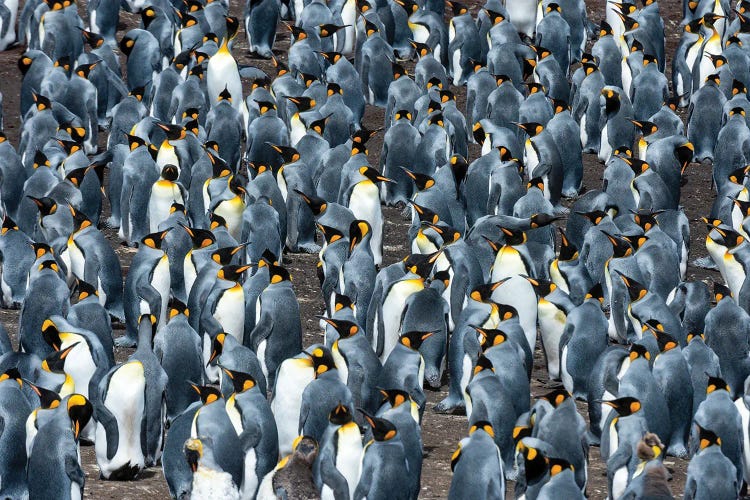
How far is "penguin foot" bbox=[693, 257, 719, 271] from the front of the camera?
37.2 feet

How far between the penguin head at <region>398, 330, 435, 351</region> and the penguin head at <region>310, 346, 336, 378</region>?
512 millimetres

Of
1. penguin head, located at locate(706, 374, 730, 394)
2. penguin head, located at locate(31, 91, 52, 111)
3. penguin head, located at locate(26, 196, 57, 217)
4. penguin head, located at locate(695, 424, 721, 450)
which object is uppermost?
penguin head, located at locate(695, 424, 721, 450)

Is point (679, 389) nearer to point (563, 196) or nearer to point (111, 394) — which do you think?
point (111, 394)

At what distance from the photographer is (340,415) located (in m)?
7.56

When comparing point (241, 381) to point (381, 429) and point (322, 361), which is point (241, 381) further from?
point (381, 429)

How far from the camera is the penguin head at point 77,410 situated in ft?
24.5

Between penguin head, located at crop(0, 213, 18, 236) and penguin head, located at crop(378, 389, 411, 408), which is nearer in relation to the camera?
penguin head, located at crop(378, 389, 411, 408)

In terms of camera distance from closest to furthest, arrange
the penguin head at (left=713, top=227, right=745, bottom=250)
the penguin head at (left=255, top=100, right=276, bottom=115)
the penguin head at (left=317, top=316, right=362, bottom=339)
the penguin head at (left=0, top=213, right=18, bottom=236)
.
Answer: the penguin head at (left=317, top=316, right=362, bottom=339) < the penguin head at (left=0, top=213, right=18, bottom=236) < the penguin head at (left=713, top=227, right=745, bottom=250) < the penguin head at (left=255, top=100, right=276, bottom=115)

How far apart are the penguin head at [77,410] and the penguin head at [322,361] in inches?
48.3

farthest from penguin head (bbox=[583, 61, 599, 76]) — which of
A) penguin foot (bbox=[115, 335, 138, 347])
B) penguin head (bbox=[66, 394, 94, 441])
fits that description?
penguin head (bbox=[66, 394, 94, 441])

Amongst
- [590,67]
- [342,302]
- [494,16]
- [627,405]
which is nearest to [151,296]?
[342,302]

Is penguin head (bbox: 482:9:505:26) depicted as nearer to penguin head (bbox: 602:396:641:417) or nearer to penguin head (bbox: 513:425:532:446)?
penguin head (bbox: 602:396:641:417)

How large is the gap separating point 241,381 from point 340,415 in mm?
658

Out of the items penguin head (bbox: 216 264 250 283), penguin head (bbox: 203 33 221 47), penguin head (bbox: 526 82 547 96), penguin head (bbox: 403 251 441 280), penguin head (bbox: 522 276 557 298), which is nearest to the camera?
penguin head (bbox: 216 264 250 283)
